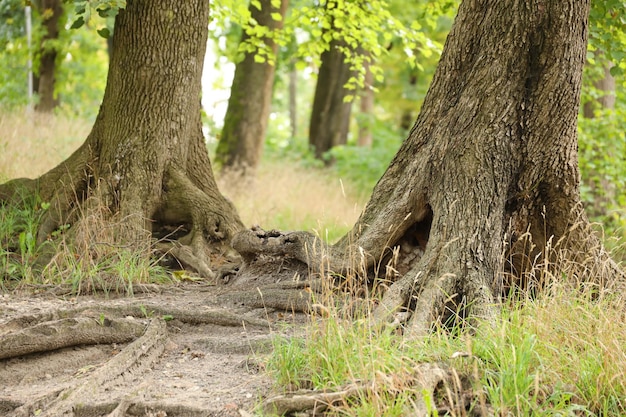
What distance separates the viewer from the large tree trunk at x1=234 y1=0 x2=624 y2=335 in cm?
561

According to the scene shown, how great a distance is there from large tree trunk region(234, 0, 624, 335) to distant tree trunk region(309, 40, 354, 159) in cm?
1245

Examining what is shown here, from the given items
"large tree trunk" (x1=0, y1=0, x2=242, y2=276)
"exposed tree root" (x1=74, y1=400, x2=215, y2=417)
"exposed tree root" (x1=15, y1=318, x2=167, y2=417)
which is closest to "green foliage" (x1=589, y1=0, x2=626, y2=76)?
"large tree trunk" (x1=0, y1=0, x2=242, y2=276)

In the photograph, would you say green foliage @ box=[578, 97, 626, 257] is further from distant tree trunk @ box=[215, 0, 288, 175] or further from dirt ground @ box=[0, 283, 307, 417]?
dirt ground @ box=[0, 283, 307, 417]

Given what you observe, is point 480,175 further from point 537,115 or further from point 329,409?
point 329,409

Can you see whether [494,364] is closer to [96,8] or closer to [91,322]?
[91,322]

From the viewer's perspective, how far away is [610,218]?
12.8m

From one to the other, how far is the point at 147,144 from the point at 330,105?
1173 cm

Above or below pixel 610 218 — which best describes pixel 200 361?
below

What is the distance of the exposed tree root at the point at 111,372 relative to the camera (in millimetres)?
4156

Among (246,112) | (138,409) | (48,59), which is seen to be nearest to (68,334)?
(138,409)

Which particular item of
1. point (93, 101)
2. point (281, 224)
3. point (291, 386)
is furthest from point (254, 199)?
point (93, 101)

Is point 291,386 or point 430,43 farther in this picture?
point 430,43

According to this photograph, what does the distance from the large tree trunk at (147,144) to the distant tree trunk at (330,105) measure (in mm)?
10857

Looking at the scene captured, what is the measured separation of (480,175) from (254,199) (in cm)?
705
